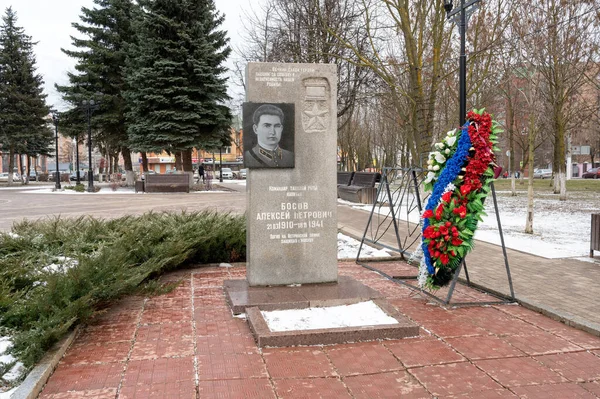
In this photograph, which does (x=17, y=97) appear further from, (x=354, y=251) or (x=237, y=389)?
(x=237, y=389)

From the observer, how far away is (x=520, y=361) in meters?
4.26

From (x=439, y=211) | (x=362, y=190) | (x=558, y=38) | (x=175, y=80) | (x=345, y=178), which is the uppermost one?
(x=175, y=80)

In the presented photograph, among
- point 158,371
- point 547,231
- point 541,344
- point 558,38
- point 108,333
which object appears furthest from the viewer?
point 558,38

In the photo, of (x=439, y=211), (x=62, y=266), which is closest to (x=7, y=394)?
(x=62, y=266)

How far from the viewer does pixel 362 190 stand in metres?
21.6

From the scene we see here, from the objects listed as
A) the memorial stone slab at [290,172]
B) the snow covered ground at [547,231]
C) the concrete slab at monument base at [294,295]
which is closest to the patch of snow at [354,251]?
the snow covered ground at [547,231]

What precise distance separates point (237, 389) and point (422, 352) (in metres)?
1.64

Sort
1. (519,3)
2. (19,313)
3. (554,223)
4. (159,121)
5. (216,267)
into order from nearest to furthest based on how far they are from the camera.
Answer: (19,313) < (216,267) < (554,223) < (519,3) < (159,121)

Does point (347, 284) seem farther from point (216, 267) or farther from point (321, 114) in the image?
point (216, 267)

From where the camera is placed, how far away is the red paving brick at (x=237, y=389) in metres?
3.61

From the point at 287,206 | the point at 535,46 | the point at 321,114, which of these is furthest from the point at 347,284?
the point at 535,46

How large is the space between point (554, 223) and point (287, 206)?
10.6 metres

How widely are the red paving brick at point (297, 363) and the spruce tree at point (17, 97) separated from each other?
4439cm

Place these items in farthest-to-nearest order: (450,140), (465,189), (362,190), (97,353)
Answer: (362,190) → (450,140) → (465,189) → (97,353)
